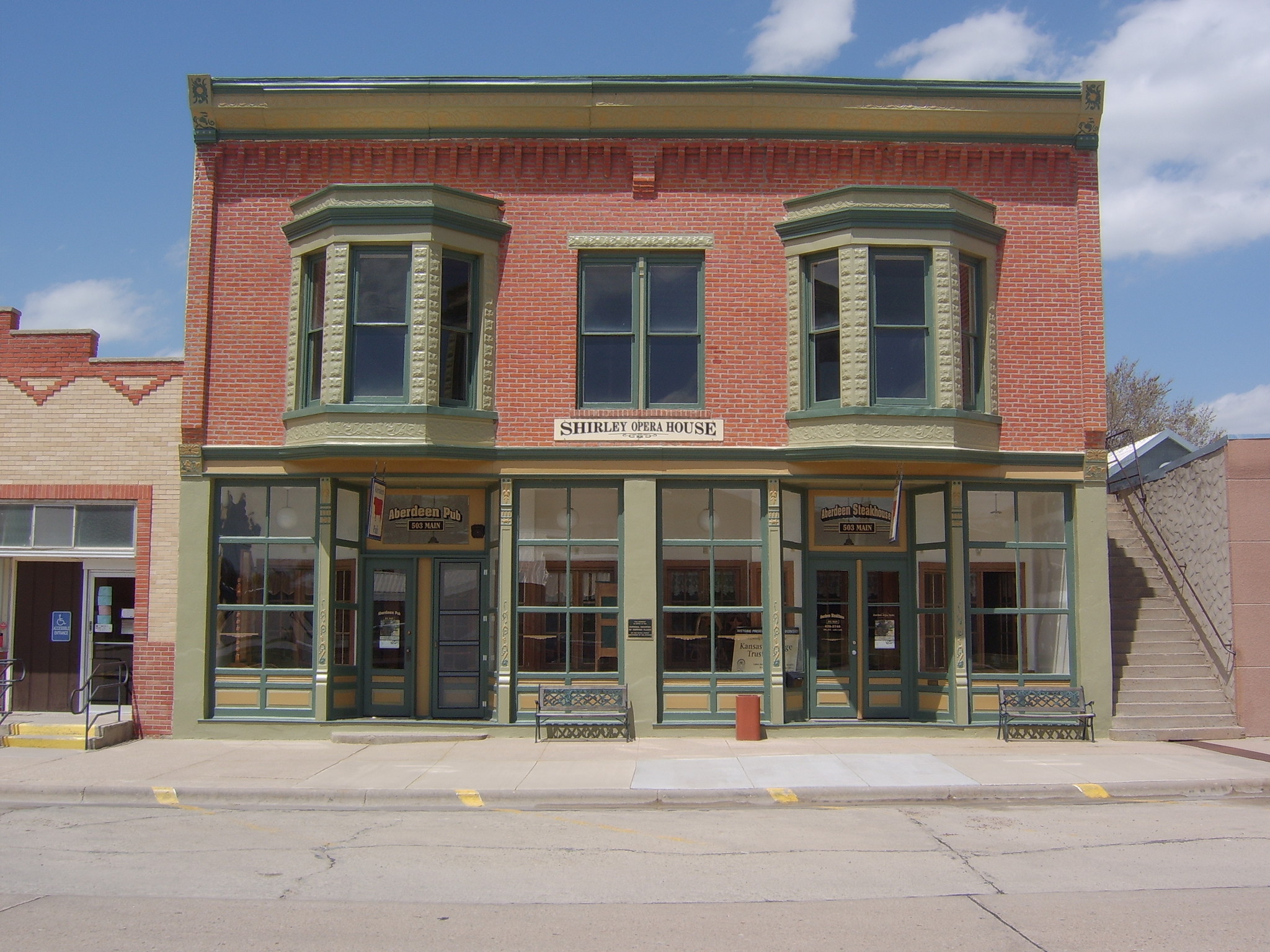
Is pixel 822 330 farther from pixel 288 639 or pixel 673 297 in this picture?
pixel 288 639

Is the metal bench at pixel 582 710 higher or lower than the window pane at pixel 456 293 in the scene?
lower

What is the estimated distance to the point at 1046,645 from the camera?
15266mm

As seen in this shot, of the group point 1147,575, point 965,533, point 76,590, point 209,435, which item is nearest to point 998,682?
point 965,533

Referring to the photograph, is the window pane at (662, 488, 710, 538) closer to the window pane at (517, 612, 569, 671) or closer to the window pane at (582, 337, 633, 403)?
the window pane at (582, 337, 633, 403)

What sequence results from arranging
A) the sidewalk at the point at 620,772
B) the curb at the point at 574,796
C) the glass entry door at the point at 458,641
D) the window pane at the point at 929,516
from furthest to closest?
the glass entry door at the point at 458,641 → the window pane at the point at 929,516 → the sidewalk at the point at 620,772 → the curb at the point at 574,796

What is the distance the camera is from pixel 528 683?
1502 cm

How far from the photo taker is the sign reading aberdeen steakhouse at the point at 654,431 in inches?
595

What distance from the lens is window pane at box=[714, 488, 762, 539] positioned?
1523 cm

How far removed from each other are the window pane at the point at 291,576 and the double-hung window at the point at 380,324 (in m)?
2.47

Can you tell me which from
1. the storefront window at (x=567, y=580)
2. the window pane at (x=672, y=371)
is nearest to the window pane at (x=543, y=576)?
the storefront window at (x=567, y=580)

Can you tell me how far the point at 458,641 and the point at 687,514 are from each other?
13.0ft

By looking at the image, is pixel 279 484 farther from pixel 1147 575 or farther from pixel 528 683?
pixel 1147 575

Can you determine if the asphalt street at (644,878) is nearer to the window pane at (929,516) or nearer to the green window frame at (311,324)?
the window pane at (929,516)

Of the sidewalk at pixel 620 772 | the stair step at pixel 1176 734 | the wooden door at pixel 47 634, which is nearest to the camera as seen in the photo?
the sidewalk at pixel 620 772
